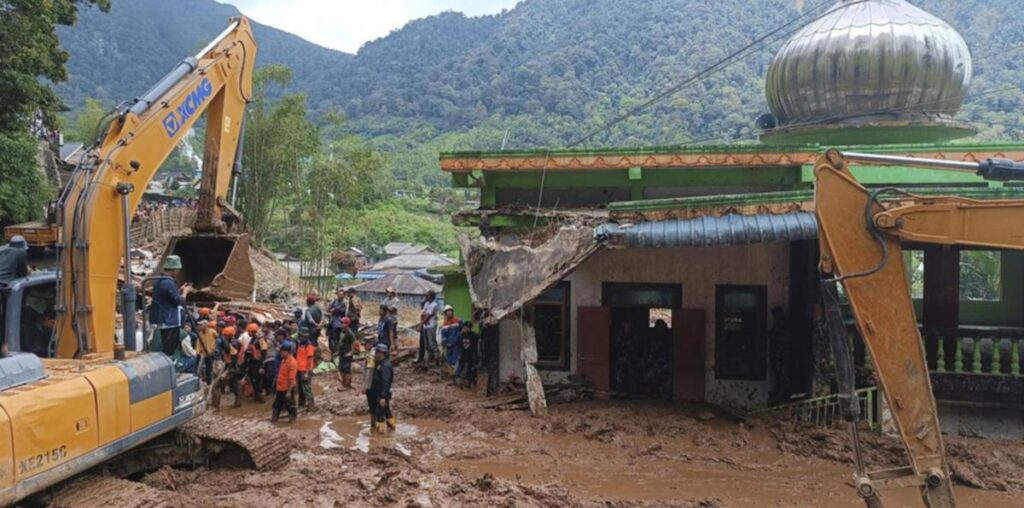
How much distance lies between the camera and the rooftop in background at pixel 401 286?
107 ft

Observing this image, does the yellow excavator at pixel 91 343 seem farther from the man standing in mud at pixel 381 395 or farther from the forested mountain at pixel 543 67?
the forested mountain at pixel 543 67

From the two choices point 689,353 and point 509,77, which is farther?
point 509,77

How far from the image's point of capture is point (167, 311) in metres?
9.79

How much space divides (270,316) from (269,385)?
618 centimetres

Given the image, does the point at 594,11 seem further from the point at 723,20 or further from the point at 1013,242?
the point at 1013,242

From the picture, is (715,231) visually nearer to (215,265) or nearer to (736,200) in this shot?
(736,200)

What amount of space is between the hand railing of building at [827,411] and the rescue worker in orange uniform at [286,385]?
24.3 feet

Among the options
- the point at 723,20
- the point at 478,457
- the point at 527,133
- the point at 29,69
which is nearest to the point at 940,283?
the point at 478,457

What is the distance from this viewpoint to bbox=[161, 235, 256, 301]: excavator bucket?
53.4ft

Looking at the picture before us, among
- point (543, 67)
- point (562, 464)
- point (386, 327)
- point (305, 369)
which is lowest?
point (562, 464)

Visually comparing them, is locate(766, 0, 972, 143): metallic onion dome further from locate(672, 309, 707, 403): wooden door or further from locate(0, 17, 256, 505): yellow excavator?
locate(0, 17, 256, 505): yellow excavator

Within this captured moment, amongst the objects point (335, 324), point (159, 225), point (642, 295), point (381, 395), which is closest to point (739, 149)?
Answer: point (642, 295)

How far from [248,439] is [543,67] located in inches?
3707

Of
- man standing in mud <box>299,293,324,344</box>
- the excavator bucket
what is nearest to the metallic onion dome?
man standing in mud <box>299,293,324,344</box>
